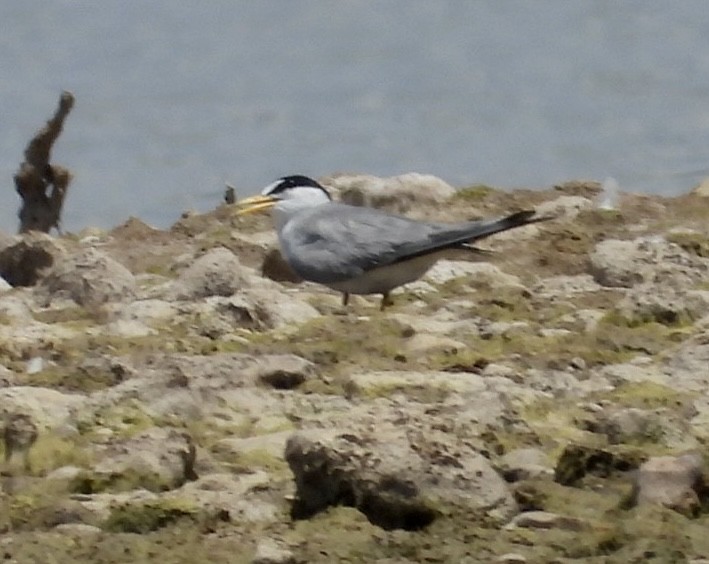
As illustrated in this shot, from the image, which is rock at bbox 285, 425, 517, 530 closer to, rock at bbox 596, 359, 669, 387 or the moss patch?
the moss patch

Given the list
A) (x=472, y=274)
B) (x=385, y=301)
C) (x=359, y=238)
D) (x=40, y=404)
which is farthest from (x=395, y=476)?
(x=359, y=238)

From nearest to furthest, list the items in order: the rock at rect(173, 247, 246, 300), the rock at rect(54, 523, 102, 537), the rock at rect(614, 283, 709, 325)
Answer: the rock at rect(54, 523, 102, 537) → the rock at rect(614, 283, 709, 325) → the rock at rect(173, 247, 246, 300)

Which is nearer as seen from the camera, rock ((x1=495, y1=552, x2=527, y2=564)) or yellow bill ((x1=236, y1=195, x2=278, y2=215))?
rock ((x1=495, y1=552, x2=527, y2=564))

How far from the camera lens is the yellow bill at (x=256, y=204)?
11.4m

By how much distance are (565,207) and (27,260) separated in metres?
2.65

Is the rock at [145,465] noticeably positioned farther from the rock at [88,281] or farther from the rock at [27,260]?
the rock at [27,260]

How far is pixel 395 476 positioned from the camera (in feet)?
17.8

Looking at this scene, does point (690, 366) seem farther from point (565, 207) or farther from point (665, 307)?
point (565, 207)

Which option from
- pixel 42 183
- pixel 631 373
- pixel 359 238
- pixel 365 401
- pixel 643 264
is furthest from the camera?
pixel 42 183

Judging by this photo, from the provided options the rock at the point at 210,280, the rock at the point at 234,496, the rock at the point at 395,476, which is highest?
the rock at the point at 210,280

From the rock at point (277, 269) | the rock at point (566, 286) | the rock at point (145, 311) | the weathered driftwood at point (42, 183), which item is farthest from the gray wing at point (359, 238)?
the weathered driftwood at point (42, 183)

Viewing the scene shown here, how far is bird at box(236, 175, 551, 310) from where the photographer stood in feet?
32.3

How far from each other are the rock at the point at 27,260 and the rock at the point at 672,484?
538cm

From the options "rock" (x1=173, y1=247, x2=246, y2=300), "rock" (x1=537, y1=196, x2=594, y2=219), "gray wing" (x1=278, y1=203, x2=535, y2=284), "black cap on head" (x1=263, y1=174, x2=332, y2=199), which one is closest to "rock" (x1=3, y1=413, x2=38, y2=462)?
"rock" (x1=173, y1=247, x2=246, y2=300)
